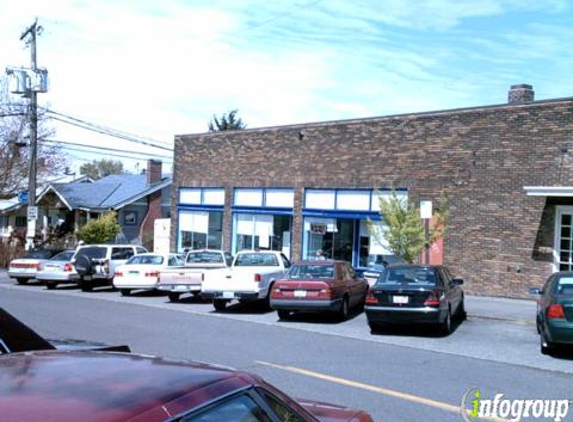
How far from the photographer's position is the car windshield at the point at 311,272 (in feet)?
55.0

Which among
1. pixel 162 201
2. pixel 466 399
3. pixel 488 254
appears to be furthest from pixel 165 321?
pixel 162 201

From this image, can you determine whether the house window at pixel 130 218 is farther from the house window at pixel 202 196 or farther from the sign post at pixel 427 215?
the sign post at pixel 427 215

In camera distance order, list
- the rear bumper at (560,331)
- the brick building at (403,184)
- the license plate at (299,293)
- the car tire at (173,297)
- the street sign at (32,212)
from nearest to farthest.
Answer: the rear bumper at (560,331) < the license plate at (299,293) < the brick building at (403,184) < the car tire at (173,297) < the street sign at (32,212)

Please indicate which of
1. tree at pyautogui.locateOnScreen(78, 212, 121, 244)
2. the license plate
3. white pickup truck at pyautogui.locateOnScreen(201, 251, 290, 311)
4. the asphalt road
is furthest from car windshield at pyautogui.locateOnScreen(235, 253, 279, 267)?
tree at pyautogui.locateOnScreen(78, 212, 121, 244)

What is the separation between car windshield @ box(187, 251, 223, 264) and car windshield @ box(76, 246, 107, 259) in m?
4.66

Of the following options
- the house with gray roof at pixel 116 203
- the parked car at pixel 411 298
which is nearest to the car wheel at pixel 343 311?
the parked car at pixel 411 298

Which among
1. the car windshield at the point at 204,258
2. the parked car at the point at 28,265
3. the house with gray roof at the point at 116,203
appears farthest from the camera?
the house with gray roof at the point at 116,203

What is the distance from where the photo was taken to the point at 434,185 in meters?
23.9

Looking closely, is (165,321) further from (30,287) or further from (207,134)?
(207,134)

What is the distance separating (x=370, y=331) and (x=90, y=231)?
1050 inches

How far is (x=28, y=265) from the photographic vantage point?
27078 millimetres

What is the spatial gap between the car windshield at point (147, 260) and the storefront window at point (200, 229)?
8.46 m

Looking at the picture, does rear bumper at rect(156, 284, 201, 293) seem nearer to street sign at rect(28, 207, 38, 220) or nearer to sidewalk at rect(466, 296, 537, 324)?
sidewalk at rect(466, 296, 537, 324)

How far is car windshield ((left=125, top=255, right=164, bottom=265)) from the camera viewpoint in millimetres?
23359
